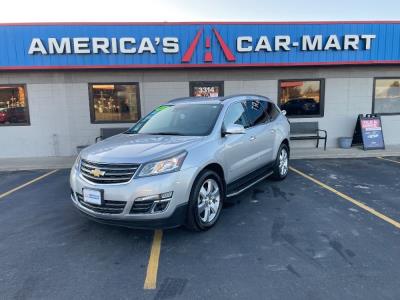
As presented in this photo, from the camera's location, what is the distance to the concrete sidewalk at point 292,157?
28.9ft

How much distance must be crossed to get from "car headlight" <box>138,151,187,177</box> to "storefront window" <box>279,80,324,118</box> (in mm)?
7732

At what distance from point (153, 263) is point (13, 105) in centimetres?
927

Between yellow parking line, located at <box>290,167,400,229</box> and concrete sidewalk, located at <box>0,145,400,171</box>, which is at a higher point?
concrete sidewalk, located at <box>0,145,400,171</box>

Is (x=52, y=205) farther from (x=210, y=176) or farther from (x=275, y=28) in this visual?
(x=275, y=28)

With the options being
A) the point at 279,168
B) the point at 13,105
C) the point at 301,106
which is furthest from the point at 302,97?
the point at 13,105

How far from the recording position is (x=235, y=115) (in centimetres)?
511

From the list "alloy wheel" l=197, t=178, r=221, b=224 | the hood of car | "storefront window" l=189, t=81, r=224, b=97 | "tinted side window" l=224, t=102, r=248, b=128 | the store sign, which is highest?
the store sign

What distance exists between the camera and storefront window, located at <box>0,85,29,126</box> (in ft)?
33.5

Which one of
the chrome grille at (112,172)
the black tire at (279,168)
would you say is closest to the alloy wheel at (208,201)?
the chrome grille at (112,172)

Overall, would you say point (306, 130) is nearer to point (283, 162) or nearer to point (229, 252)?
point (283, 162)

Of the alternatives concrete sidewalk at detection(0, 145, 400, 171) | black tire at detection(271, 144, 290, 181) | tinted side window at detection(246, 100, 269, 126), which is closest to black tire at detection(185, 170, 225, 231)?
tinted side window at detection(246, 100, 269, 126)

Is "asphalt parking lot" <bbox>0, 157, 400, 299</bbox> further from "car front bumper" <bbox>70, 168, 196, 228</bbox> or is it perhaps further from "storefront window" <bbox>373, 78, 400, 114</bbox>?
"storefront window" <bbox>373, 78, 400, 114</bbox>

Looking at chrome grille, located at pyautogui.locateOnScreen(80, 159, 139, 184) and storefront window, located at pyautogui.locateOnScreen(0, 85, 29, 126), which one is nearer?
chrome grille, located at pyautogui.locateOnScreen(80, 159, 139, 184)

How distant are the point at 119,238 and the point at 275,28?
26.9 feet
